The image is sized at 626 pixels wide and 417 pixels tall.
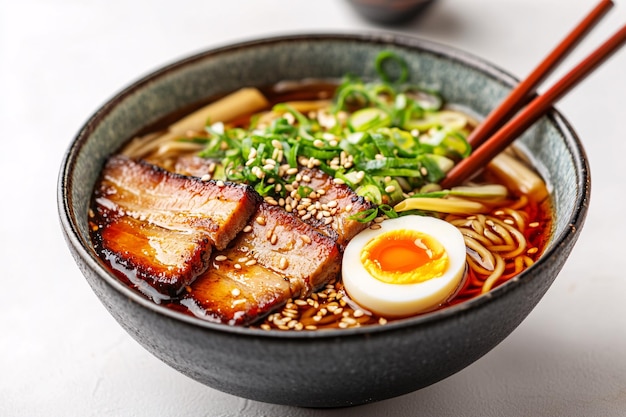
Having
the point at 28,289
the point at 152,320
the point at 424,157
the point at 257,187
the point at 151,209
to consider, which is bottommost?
the point at 28,289

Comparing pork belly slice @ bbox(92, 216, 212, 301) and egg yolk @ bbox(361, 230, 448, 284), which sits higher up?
egg yolk @ bbox(361, 230, 448, 284)

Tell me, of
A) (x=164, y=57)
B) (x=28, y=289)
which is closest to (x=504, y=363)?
(x=28, y=289)

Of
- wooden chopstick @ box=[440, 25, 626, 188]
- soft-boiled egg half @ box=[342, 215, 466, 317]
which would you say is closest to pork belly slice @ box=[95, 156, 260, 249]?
soft-boiled egg half @ box=[342, 215, 466, 317]

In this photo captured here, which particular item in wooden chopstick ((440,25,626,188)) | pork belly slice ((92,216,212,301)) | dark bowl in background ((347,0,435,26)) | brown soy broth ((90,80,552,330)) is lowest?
pork belly slice ((92,216,212,301))

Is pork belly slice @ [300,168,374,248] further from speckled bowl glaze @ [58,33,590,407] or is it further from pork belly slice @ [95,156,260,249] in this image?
speckled bowl glaze @ [58,33,590,407]

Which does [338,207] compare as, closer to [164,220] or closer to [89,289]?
[164,220]

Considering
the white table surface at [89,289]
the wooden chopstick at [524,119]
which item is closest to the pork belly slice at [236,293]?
the white table surface at [89,289]

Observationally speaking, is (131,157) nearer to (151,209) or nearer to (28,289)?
(151,209)
